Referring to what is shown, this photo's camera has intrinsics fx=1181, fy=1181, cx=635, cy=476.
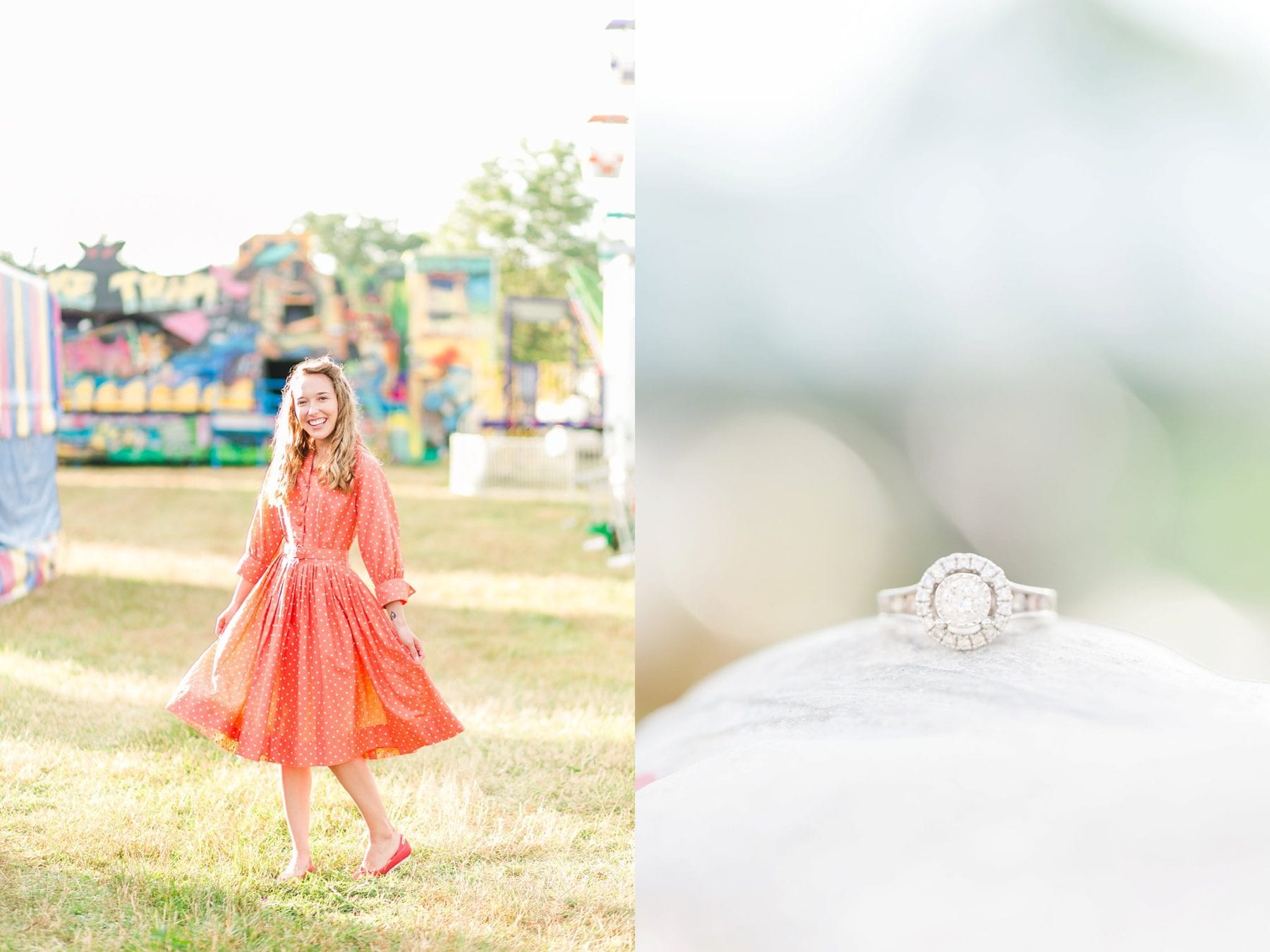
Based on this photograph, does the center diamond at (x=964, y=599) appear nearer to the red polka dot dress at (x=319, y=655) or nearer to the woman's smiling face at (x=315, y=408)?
the red polka dot dress at (x=319, y=655)

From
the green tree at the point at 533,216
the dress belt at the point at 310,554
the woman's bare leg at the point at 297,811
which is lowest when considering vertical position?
the woman's bare leg at the point at 297,811

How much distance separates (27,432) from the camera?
6852mm

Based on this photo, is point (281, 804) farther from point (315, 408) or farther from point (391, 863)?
point (315, 408)

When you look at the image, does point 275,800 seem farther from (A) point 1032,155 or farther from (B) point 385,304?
(B) point 385,304

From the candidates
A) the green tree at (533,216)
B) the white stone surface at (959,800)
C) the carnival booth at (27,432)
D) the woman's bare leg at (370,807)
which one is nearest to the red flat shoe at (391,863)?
the woman's bare leg at (370,807)

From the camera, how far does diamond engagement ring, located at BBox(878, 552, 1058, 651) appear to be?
5.83 feet

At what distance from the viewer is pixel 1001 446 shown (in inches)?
71.4

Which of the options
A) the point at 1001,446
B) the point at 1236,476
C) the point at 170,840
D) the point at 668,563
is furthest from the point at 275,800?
the point at 1236,476

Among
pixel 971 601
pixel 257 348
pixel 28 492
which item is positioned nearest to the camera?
pixel 971 601

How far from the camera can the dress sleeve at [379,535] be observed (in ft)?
8.95

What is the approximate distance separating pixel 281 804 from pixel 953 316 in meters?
2.49

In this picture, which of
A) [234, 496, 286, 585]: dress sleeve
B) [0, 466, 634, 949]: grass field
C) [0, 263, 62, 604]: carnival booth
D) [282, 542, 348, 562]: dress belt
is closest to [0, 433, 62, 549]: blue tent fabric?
[0, 263, 62, 604]: carnival booth

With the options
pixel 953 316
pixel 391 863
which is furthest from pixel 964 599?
pixel 391 863

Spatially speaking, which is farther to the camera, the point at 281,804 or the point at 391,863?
the point at 281,804
